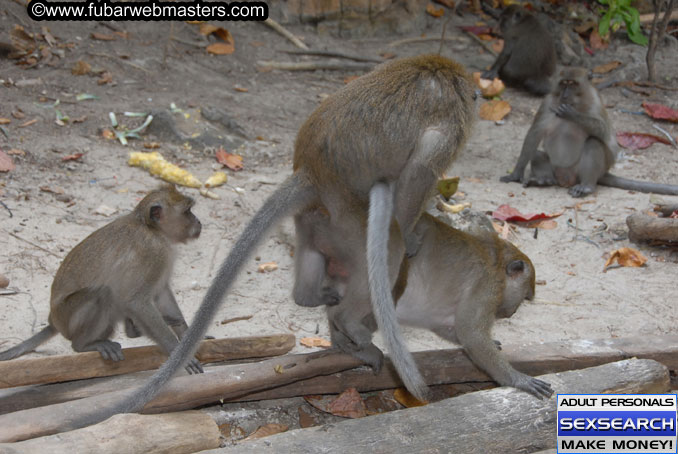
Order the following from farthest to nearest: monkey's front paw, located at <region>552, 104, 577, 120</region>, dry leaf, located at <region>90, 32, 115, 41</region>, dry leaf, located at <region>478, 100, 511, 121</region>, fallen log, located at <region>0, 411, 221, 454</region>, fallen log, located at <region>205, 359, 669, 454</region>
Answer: dry leaf, located at <region>478, 100, 511, 121</region>, dry leaf, located at <region>90, 32, 115, 41</region>, monkey's front paw, located at <region>552, 104, 577, 120</region>, fallen log, located at <region>205, 359, 669, 454</region>, fallen log, located at <region>0, 411, 221, 454</region>

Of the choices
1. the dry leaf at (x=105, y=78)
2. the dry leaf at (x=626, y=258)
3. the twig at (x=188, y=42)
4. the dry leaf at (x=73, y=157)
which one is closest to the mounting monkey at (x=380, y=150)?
the dry leaf at (x=626, y=258)

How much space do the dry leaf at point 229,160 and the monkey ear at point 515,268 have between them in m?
4.33

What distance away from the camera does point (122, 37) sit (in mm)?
11094

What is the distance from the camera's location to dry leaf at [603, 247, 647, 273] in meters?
6.98

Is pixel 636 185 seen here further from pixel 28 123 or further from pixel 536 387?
pixel 28 123

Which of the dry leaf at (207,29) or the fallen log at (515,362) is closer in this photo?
the fallen log at (515,362)

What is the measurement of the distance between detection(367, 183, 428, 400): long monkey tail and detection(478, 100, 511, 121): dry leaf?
7.30 metres

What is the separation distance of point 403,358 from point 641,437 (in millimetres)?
1319

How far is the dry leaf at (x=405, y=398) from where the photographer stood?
15.2ft

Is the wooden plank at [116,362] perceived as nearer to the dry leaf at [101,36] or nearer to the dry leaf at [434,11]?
the dry leaf at [101,36]

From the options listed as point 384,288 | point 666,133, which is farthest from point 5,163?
point 666,133

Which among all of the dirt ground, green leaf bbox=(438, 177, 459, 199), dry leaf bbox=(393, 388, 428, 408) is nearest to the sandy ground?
the dirt ground

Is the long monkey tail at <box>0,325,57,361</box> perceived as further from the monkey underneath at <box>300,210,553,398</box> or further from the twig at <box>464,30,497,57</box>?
the twig at <box>464,30,497,57</box>

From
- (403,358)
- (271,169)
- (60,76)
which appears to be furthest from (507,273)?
(60,76)
